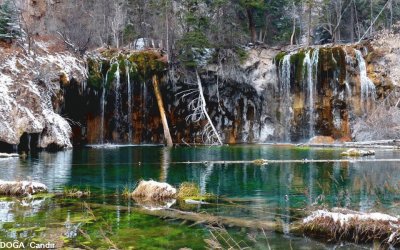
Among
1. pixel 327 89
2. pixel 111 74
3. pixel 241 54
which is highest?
pixel 241 54

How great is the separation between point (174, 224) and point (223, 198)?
401cm

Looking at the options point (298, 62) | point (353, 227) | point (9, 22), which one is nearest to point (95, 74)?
point (9, 22)

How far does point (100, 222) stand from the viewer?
1067cm

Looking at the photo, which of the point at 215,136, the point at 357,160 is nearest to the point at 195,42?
the point at 215,136

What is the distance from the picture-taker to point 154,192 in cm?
1419

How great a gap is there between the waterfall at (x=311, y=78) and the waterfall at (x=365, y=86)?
379 cm

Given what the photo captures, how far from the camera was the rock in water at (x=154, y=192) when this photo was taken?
1419 cm

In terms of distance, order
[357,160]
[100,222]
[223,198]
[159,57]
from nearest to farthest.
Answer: [100,222], [223,198], [357,160], [159,57]

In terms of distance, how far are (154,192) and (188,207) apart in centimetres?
173

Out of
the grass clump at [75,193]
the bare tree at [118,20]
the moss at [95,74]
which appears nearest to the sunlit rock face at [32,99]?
the moss at [95,74]

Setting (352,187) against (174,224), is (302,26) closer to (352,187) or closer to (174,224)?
(352,187)

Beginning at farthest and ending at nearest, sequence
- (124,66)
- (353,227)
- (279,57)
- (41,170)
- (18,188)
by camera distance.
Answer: (279,57)
(124,66)
(41,170)
(18,188)
(353,227)

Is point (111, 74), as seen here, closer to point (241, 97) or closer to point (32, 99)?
point (32, 99)

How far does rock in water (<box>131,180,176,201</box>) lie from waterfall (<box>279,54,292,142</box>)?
33.5 meters
